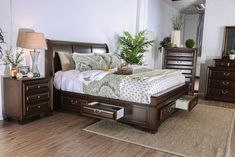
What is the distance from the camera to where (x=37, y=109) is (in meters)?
3.40

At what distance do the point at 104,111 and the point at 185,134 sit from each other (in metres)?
1.18

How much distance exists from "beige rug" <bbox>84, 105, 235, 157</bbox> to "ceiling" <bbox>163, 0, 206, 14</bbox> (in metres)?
4.93

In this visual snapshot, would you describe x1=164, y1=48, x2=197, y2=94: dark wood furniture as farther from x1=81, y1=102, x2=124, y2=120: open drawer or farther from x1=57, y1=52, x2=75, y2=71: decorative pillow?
x1=81, y1=102, x2=124, y2=120: open drawer

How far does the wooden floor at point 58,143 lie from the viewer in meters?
2.43

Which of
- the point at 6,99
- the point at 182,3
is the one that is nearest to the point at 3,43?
the point at 6,99

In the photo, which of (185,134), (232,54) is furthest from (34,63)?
(232,54)

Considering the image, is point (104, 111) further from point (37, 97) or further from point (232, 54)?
point (232, 54)

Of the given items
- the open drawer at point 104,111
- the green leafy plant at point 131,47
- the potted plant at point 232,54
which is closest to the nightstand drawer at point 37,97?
the open drawer at point 104,111

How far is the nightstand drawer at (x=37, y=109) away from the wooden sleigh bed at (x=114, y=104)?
0.35 metres

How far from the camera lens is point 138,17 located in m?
6.54

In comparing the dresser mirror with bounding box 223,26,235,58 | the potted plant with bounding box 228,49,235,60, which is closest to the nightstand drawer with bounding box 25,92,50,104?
the potted plant with bounding box 228,49,235,60

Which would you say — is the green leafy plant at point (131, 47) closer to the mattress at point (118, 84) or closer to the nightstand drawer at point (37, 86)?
the mattress at point (118, 84)

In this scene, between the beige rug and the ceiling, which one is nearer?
the beige rug

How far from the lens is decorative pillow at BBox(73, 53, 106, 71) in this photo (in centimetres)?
402
